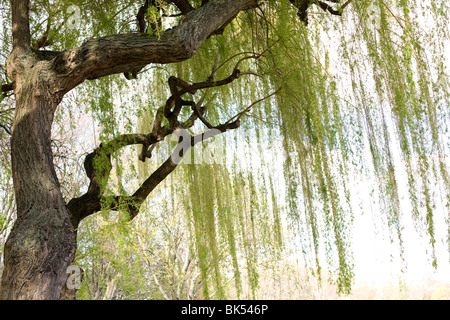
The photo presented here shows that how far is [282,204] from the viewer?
3.39 meters

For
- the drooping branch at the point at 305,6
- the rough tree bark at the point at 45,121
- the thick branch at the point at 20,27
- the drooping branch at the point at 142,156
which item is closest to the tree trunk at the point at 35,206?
the rough tree bark at the point at 45,121

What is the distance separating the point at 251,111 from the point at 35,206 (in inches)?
77.7

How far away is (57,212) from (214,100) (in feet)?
6.40

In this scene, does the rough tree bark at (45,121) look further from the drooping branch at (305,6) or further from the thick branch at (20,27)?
the drooping branch at (305,6)

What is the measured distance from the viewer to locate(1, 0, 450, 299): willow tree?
2.22 metres

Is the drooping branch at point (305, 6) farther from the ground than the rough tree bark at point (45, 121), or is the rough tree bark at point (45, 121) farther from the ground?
the drooping branch at point (305, 6)

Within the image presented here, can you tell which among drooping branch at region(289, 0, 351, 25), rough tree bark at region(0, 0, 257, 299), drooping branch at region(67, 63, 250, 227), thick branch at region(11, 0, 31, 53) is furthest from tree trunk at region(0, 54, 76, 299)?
drooping branch at region(289, 0, 351, 25)

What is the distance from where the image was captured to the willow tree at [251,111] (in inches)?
87.4

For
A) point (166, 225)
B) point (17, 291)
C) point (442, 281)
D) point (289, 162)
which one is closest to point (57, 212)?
point (17, 291)

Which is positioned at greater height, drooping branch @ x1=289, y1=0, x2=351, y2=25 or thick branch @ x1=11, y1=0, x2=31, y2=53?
drooping branch @ x1=289, y1=0, x2=351, y2=25

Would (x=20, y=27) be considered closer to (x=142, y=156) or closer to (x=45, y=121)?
(x=45, y=121)

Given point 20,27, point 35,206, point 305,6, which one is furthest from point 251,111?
point 35,206

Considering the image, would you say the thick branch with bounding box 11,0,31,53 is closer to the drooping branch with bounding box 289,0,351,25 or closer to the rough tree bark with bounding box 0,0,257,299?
the rough tree bark with bounding box 0,0,257,299

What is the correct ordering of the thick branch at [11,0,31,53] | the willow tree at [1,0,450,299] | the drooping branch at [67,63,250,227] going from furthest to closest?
1. the drooping branch at [67,63,250,227]
2. the thick branch at [11,0,31,53]
3. the willow tree at [1,0,450,299]
